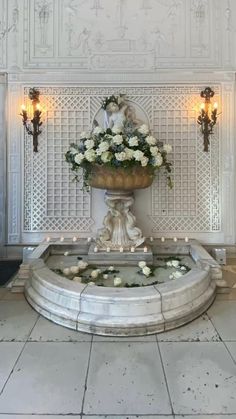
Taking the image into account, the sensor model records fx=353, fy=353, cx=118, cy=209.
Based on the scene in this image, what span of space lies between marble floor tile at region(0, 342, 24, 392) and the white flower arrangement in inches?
84.4

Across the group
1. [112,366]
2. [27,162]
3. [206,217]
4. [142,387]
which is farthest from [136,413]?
[27,162]

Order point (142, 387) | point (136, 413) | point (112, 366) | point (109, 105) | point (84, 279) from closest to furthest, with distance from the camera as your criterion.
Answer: point (136, 413)
point (142, 387)
point (112, 366)
point (84, 279)
point (109, 105)

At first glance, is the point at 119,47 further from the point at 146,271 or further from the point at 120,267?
the point at 146,271

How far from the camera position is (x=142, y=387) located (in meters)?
2.04

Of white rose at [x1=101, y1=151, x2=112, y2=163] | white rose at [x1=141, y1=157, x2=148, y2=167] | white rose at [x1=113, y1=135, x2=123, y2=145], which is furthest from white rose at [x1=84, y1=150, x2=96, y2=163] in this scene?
white rose at [x1=141, y1=157, x2=148, y2=167]

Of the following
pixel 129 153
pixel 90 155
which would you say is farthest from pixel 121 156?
pixel 90 155

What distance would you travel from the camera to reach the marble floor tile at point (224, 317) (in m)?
2.70

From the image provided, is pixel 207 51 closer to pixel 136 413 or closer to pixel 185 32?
pixel 185 32

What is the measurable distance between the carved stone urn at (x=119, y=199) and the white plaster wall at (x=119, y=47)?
1.42 meters

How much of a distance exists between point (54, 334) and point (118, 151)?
6.90ft

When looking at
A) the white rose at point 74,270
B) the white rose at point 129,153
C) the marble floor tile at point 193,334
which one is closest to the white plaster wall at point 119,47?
the white rose at point 129,153

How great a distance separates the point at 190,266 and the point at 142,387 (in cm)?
202

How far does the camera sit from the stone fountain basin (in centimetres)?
271

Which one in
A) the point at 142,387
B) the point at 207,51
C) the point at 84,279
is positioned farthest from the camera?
the point at 207,51
